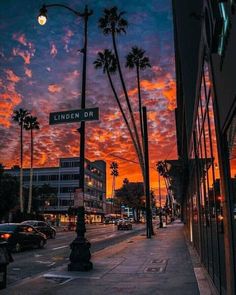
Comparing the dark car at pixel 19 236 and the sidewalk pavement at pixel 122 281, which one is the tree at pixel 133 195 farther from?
the sidewalk pavement at pixel 122 281

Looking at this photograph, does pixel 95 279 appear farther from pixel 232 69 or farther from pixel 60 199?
pixel 60 199

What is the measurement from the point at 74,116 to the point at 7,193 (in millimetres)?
48359

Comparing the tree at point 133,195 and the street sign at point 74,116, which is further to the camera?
the tree at point 133,195

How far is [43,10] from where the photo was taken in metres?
13.8

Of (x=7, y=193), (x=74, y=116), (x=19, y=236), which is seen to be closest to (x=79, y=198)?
(x=74, y=116)

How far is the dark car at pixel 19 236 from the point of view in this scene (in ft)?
67.6

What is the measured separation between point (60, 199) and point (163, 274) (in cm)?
10297

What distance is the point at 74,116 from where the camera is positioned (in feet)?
43.9

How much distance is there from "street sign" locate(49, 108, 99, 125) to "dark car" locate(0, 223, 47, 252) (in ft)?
30.9

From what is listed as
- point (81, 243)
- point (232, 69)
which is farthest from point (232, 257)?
point (81, 243)

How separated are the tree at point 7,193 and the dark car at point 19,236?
34481 mm

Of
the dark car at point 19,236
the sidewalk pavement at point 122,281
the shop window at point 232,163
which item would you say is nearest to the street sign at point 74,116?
the sidewalk pavement at point 122,281

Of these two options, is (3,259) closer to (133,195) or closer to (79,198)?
(79,198)

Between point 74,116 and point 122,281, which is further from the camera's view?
point 74,116
